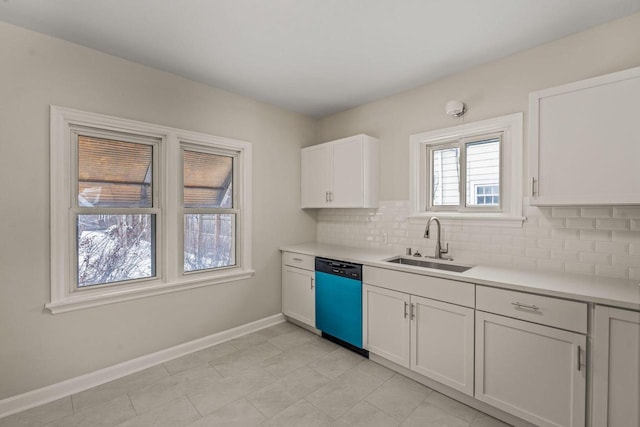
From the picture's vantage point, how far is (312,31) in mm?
2104

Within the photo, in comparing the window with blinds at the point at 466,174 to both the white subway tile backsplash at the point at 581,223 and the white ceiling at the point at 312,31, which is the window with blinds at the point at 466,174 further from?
the white ceiling at the point at 312,31

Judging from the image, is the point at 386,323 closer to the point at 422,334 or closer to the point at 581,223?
the point at 422,334

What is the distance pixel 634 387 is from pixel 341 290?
6.47 ft

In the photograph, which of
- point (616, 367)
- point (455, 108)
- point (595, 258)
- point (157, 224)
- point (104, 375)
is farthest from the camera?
Result: point (157, 224)

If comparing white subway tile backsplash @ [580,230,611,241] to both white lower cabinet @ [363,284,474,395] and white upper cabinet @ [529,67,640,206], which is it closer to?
white upper cabinet @ [529,67,640,206]

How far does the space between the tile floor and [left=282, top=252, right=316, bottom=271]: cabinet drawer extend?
909mm

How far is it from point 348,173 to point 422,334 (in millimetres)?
1826

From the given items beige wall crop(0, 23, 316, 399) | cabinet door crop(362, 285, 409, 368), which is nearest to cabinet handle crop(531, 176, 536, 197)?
cabinet door crop(362, 285, 409, 368)

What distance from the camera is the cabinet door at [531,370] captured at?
1.64 metres

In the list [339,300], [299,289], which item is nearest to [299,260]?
[299,289]

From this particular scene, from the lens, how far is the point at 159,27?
80.6 inches

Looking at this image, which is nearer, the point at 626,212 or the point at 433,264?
the point at 626,212

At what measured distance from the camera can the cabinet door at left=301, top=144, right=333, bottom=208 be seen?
11.7 ft

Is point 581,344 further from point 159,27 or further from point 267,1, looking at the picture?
point 159,27
